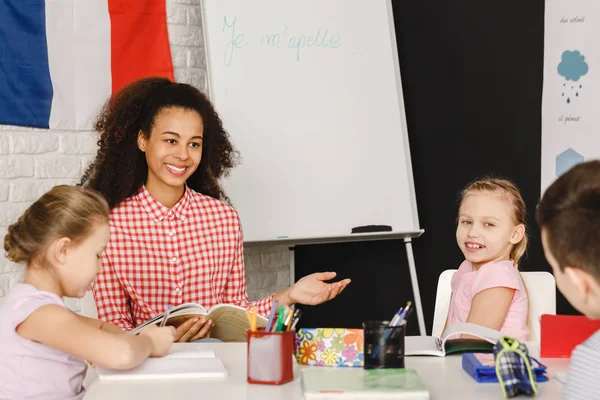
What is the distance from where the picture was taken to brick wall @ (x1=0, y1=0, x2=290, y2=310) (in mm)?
3084

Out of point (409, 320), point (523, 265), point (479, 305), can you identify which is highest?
point (479, 305)

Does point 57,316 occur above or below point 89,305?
above

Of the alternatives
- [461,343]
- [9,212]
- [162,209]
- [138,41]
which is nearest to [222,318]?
[162,209]

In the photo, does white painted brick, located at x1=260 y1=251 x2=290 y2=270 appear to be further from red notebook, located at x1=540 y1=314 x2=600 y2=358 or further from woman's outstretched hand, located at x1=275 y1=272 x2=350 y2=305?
red notebook, located at x1=540 y1=314 x2=600 y2=358

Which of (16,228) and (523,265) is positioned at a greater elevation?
(16,228)

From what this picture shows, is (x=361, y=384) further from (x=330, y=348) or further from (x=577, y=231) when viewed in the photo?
(x=577, y=231)

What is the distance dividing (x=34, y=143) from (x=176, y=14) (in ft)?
2.92

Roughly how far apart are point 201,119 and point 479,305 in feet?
3.37

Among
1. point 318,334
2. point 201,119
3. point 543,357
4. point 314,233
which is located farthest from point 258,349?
point 314,233

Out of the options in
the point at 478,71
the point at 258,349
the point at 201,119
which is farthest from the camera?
the point at 478,71

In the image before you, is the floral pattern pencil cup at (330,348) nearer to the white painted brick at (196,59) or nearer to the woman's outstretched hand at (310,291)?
the woman's outstretched hand at (310,291)

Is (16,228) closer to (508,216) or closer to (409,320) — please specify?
(508,216)

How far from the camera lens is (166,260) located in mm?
2396

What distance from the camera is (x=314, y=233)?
3408 mm
